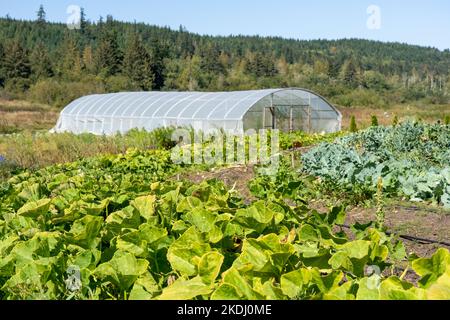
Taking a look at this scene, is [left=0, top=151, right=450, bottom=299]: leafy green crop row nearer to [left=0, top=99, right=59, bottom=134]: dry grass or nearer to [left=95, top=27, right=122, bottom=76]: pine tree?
[left=0, top=99, right=59, bottom=134]: dry grass

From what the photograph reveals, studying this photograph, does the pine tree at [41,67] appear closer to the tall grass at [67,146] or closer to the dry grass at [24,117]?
the dry grass at [24,117]

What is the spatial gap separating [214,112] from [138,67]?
40729 millimetres

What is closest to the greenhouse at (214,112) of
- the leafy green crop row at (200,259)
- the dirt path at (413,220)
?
the dirt path at (413,220)

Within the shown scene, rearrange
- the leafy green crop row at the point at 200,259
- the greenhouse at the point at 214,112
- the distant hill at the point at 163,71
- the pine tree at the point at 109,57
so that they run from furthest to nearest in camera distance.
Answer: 1. the pine tree at the point at 109,57
2. the distant hill at the point at 163,71
3. the greenhouse at the point at 214,112
4. the leafy green crop row at the point at 200,259

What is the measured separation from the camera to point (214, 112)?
1652 centimetres

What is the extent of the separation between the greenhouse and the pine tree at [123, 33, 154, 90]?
106 feet

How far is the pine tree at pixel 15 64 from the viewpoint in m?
56.0

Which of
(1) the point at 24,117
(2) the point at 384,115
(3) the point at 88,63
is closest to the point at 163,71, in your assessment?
(3) the point at 88,63

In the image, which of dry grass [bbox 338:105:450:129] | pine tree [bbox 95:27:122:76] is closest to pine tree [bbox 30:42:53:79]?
pine tree [bbox 95:27:122:76]

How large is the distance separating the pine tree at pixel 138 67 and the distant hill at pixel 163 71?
3.9 inches

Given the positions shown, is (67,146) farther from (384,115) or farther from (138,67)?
(138,67)

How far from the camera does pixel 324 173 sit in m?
6.97

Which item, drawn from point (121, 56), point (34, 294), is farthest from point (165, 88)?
point (34, 294)
